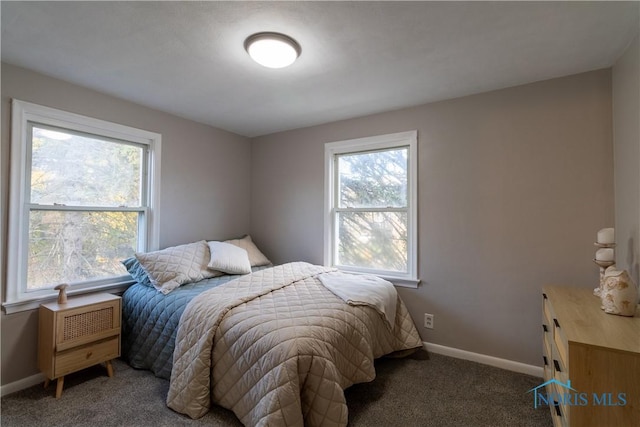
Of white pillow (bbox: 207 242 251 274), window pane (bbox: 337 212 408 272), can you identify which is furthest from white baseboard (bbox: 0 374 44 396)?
window pane (bbox: 337 212 408 272)

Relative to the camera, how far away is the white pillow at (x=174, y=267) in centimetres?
244

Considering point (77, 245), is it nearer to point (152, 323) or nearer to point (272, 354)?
point (152, 323)

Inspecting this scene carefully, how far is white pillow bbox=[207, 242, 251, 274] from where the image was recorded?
9.23 feet

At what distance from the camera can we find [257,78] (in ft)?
7.53

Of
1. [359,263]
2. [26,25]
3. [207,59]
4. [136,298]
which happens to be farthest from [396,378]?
[26,25]

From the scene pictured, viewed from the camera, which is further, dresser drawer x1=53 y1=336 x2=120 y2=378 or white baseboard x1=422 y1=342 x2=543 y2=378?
white baseboard x1=422 y1=342 x2=543 y2=378

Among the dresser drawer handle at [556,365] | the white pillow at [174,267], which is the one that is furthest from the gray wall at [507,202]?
the white pillow at [174,267]

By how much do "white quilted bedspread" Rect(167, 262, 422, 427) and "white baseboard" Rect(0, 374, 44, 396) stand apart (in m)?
Answer: 1.16

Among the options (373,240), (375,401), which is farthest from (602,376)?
(373,240)

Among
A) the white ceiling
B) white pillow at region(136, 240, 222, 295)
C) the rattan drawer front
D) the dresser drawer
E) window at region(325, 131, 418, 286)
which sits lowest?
the dresser drawer

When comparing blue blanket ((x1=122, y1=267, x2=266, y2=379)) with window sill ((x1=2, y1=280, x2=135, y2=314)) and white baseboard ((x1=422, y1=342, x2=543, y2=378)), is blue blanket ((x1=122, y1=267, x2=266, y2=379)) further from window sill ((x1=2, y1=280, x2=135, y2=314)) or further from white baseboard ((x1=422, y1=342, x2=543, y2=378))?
white baseboard ((x1=422, y1=342, x2=543, y2=378))

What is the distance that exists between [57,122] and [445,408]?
3472 millimetres

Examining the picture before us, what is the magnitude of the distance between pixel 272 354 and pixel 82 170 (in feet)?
7.52

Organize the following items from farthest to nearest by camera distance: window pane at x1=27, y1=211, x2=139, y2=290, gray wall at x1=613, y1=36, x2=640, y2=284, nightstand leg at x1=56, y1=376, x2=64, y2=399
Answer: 1. window pane at x1=27, y1=211, x2=139, y2=290
2. nightstand leg at x1=56, y1=376, x2=64, y2=399
3. gray wall at x1=613, y1=36, x2=640, y2=284
